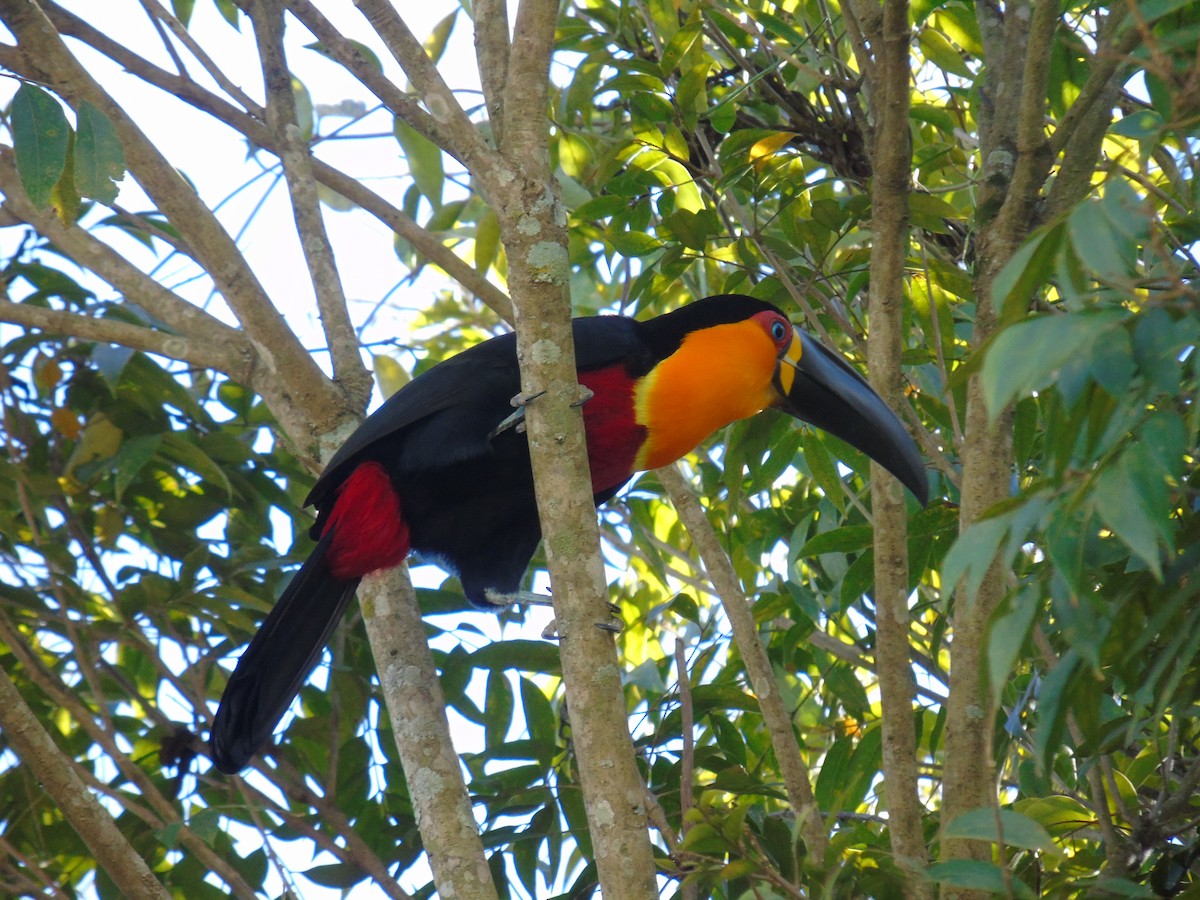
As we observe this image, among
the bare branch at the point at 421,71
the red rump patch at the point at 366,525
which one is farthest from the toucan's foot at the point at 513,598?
the bare branch at the point at 421,71

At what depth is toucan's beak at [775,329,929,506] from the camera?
2568 mm

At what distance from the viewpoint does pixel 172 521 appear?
10.6ft

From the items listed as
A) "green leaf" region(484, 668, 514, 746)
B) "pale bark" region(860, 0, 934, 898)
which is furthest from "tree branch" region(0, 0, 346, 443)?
"pale bark" region(860, 0, 934, 898)

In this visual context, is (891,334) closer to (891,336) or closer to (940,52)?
(891,336)

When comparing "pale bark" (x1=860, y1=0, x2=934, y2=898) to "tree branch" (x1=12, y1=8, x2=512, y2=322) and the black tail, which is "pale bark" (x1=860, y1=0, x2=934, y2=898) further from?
the black tail

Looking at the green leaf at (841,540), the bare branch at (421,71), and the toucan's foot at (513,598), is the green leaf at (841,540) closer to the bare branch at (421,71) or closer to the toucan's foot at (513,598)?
the toucan's foot at (513,598)

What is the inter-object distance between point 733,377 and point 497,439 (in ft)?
1.88

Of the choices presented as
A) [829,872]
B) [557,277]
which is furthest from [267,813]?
[829,872]

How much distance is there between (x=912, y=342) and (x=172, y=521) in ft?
6.55

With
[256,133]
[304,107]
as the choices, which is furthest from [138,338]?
[304,107]

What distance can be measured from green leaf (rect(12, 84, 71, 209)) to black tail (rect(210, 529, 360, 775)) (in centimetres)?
108

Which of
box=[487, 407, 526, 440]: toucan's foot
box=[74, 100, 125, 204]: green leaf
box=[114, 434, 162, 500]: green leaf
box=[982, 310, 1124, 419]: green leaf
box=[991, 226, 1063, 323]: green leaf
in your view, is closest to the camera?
box=[982, 310, 1124, 419]: green leaf

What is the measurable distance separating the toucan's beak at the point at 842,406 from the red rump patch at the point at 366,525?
957mm

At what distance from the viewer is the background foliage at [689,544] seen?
184cm
